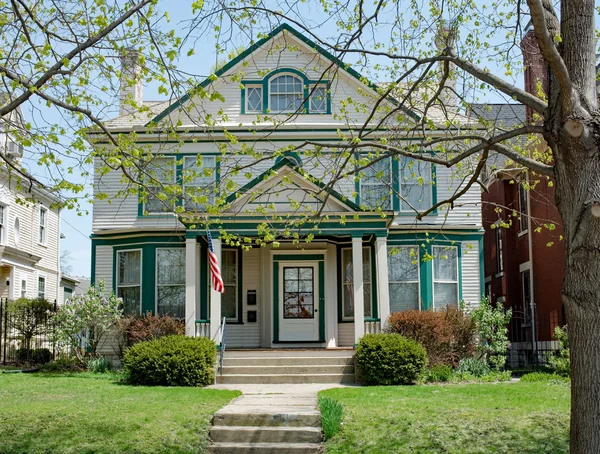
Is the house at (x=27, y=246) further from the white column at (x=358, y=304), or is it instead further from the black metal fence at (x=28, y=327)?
the white column at (x=358, y=304)

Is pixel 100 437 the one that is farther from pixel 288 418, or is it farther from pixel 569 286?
pixel 569 286

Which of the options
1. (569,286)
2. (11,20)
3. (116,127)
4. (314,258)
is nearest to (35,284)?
(116,127)

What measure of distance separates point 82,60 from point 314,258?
37.3 ft

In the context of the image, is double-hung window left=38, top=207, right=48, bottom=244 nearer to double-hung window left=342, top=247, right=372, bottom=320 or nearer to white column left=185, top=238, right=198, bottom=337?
white column left=185, top=238, right=198, bottom=337

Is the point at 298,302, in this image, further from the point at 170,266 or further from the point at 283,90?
the point at 283,90

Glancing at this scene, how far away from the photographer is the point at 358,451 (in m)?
9.09

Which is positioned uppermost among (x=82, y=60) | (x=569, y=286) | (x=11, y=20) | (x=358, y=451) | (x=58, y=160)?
(x=11, y=20)

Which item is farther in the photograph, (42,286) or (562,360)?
(42,286)

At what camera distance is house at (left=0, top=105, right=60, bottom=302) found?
90.9 feet

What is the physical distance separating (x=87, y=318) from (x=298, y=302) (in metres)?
5.54

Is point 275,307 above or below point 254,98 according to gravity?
below

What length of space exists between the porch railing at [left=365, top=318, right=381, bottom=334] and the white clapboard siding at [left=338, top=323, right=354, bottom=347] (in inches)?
90.0

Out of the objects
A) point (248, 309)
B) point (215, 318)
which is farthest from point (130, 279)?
point (215, 318)

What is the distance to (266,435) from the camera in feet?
33.1
